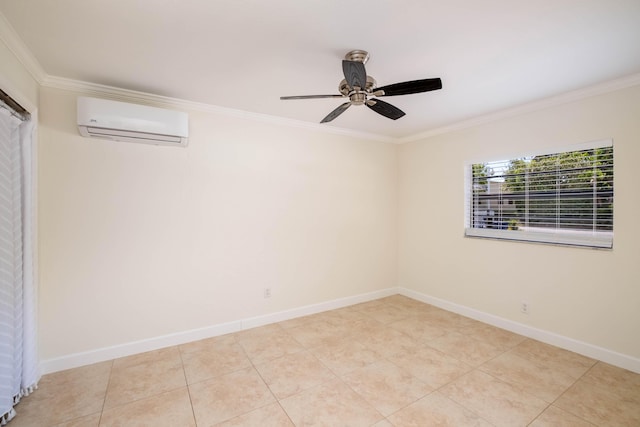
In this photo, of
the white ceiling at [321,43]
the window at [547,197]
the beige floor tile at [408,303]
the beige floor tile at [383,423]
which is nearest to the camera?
the white ceiling at [321,43]

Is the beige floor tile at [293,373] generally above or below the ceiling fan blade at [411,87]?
below

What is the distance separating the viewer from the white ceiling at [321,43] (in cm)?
154

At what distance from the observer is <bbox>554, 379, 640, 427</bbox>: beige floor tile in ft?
5.98

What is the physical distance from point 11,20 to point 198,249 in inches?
80.3

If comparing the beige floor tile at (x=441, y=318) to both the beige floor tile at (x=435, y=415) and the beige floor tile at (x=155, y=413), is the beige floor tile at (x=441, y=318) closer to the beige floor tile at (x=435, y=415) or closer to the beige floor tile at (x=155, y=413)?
the beige floor tile at (x=435, y=415)

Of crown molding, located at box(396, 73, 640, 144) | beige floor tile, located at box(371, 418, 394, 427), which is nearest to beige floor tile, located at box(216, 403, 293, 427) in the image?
beige floor tile, located at box(371, 418, 394, 427)

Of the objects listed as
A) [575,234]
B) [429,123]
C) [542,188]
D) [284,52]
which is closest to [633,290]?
[575,234]

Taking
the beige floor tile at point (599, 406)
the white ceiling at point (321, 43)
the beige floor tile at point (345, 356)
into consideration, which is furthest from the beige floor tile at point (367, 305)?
the white ceiling at point (321, 43)

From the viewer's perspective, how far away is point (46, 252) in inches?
91.4

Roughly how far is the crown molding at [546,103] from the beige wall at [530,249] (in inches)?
2.1

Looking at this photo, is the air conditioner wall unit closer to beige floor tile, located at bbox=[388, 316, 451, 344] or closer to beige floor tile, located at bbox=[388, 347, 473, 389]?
beige floor tile, located at bbox=[388, 347, 473, 389]

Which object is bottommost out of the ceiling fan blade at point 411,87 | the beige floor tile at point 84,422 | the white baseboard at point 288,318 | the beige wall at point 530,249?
the beige floor tile at point 84,422

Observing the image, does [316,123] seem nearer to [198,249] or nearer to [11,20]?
[198,249]

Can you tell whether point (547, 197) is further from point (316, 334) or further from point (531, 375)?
point (316, 334)
